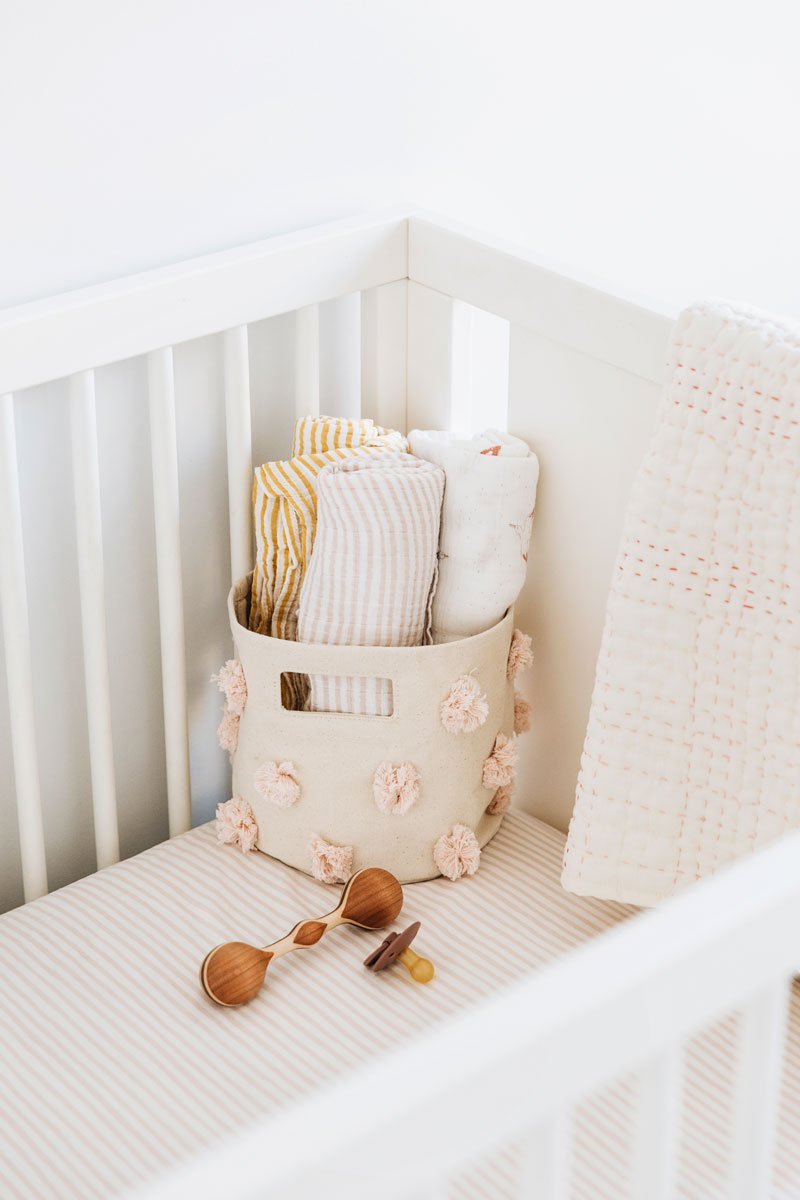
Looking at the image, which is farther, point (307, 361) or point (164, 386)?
point (307, 361)

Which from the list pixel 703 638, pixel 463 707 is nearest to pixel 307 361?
pixel 463 707

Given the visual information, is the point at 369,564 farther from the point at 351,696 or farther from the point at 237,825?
the point at 237,825

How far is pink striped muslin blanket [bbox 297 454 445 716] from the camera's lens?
44.2 inches

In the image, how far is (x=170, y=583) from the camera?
1208 millimetres

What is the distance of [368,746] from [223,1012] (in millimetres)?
241

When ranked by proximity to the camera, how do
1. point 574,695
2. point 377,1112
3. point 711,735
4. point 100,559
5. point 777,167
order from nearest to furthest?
point 377,1112 < point 711,735 < point 100,559 < point 574,695 < point 777,167

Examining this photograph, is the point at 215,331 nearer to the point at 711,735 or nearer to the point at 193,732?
the point at 193,732

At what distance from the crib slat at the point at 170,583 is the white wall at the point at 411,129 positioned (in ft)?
0.35

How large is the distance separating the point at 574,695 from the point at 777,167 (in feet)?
2.60

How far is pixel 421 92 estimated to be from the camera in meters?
1.31

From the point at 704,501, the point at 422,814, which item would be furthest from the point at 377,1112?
the point at 422,814

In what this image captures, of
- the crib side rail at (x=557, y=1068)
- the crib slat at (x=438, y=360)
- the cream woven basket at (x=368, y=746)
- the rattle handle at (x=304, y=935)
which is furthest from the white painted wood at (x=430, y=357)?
the crib side rail at (x=557, y=1068)

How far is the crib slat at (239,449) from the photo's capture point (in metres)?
1.19

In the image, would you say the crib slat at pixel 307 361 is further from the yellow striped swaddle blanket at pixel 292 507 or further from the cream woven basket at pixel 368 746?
the cream woven basket at pixel 368 746
